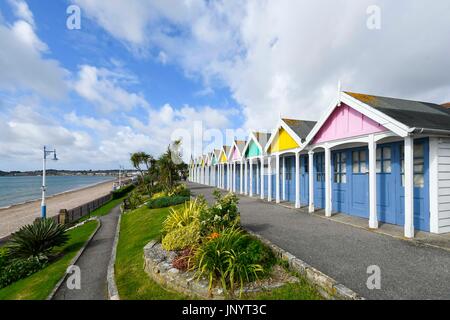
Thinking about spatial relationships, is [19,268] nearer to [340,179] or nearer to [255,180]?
[340,179]

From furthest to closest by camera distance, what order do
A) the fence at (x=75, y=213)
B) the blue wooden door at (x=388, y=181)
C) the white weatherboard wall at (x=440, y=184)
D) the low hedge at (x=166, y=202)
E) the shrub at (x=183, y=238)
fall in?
the fence at (x=75, y=213)
the low hedge at (x=166, y=202)
the blue wooden door at (x=388, y=181)
the white weatherboard wall at (x=440, y=184)
the shrub at (x=183, y=238)

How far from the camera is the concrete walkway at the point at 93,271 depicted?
5.25 metres

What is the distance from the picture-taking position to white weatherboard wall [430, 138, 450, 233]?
6.52 meters

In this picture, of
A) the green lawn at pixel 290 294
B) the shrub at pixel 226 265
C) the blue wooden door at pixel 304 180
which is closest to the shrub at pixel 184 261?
the shrub at pixel 226 265

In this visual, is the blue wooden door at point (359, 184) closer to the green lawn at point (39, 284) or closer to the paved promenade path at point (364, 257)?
the paved promenade path at point (364, 257)

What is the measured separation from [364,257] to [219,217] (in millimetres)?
3430

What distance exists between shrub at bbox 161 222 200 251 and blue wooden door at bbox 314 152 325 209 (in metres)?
7.34

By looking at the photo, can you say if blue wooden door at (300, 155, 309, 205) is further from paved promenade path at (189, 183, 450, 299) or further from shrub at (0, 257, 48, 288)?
shrub at (0, 257, 48, 288)

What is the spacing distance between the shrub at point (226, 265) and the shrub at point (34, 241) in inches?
295

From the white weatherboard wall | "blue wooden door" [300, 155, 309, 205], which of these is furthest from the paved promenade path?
"blue wooden door" [300, 155, 309, 205]
